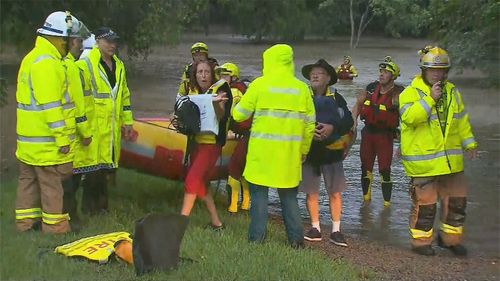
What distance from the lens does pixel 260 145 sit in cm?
662

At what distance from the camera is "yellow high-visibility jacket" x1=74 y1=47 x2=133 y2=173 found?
7363 millimetres

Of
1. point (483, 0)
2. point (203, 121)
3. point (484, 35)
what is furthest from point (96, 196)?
point (484, 35)

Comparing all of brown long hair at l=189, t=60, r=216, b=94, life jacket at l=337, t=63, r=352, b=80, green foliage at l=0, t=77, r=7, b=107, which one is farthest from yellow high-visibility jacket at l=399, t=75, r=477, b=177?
life jacket at l=337, t=63, r=352, b=80

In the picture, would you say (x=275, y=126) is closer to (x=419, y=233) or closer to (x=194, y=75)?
(x=194, y=75)

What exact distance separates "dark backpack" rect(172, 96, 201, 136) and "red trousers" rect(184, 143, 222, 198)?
0.82ft

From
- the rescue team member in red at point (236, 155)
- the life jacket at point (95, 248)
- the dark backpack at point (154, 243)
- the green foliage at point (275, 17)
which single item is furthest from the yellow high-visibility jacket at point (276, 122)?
the green foliage at point (275, 17)

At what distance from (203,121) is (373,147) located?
3.19 meters

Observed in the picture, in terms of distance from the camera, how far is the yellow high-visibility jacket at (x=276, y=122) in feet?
21.7

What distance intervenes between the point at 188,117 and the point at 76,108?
102cm

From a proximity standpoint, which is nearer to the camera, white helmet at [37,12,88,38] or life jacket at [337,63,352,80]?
white helmet at [37,12,88,38]

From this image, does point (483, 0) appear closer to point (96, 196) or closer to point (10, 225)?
point (96, 196)

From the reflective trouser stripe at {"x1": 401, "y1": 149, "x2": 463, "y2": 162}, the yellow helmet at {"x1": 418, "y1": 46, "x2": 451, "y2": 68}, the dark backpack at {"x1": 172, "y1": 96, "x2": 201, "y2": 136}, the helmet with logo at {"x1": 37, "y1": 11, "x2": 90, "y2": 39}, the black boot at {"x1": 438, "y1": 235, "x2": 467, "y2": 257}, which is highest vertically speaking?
the helmet with logo at {"x1": 37, "y1": 11, "x2": 90, "y2": 39}

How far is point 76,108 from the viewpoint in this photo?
22.6 feet

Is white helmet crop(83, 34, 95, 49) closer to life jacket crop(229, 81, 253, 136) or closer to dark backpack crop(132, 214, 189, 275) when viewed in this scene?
life jacket crop(229, 81, 253, 136)
